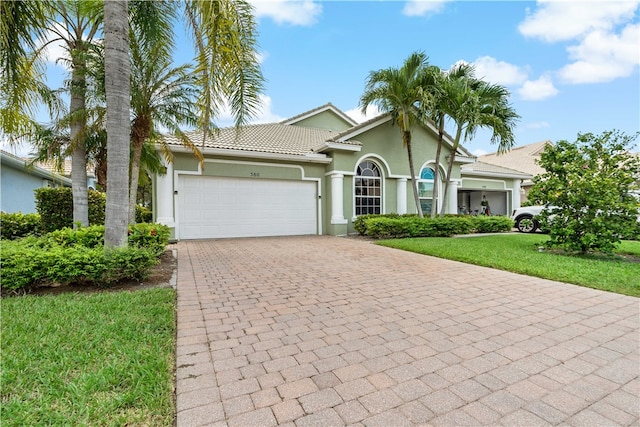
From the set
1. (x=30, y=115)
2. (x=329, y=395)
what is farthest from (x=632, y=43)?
(x=30, y=115)

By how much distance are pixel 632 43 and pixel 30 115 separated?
15.3 meters

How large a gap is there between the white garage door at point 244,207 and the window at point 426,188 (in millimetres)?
5821

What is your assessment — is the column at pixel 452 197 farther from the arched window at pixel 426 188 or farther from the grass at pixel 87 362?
the grass at pixel 87 362

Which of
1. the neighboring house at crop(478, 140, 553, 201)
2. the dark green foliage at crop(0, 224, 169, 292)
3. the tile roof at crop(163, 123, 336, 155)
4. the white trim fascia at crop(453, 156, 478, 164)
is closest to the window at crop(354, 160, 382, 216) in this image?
the tile roof at crop(163, 123, 336, 155)

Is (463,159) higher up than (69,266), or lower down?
higher up

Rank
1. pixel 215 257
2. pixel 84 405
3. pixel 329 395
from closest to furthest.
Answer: pixel 84 405 < pixel 329 395 < pixel 215 257

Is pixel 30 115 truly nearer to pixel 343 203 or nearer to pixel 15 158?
pixel 15 158

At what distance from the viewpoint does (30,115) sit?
710 centimetres

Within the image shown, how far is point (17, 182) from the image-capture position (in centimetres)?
1502

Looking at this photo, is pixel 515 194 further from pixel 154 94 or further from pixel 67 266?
pixel 67 266

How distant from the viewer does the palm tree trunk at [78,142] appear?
24.5 ft

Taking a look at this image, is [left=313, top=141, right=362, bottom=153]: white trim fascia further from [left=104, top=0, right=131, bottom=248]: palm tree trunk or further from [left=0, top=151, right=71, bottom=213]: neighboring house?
[left=0, top=151, right=71, bottom=213]: neighboring house

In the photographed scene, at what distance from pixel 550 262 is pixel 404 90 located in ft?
26.3

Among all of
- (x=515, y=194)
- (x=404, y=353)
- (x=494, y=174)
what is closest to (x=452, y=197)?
(x=494, y=174)
